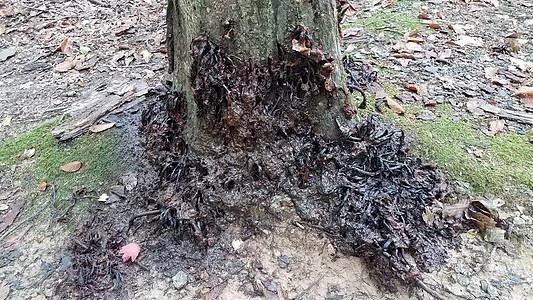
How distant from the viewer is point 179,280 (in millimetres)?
2121

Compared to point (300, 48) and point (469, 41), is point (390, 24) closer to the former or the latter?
point (469, 41)

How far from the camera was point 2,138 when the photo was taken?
3191mm

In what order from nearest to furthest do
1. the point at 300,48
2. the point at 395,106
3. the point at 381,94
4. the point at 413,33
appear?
the point at 300,48
the point at 395,106
the point at 381,94
the point at 413,33

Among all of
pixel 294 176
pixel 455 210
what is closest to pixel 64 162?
pixel 294 176

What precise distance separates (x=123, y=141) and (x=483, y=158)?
250 centimetres

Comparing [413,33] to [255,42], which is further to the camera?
[413,33]

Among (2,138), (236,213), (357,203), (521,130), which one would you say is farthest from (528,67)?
(2,138)

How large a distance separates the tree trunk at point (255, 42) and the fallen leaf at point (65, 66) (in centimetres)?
230

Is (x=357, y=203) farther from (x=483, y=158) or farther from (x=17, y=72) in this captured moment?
(x=17, y=72)

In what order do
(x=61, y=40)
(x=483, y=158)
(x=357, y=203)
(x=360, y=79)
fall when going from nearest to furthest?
(x=357, y=203), (x=483, y=158), (x=360, y=79), (x=61, y=40)

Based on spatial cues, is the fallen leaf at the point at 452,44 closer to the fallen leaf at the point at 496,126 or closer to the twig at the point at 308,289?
the fallen leaf at the point at 496,126

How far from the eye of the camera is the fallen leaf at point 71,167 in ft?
8.82

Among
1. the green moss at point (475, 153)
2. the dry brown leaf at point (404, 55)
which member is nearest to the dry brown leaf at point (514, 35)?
the dry brown leaf at point (404, 55)

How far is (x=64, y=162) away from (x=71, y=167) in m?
→ 0.09
